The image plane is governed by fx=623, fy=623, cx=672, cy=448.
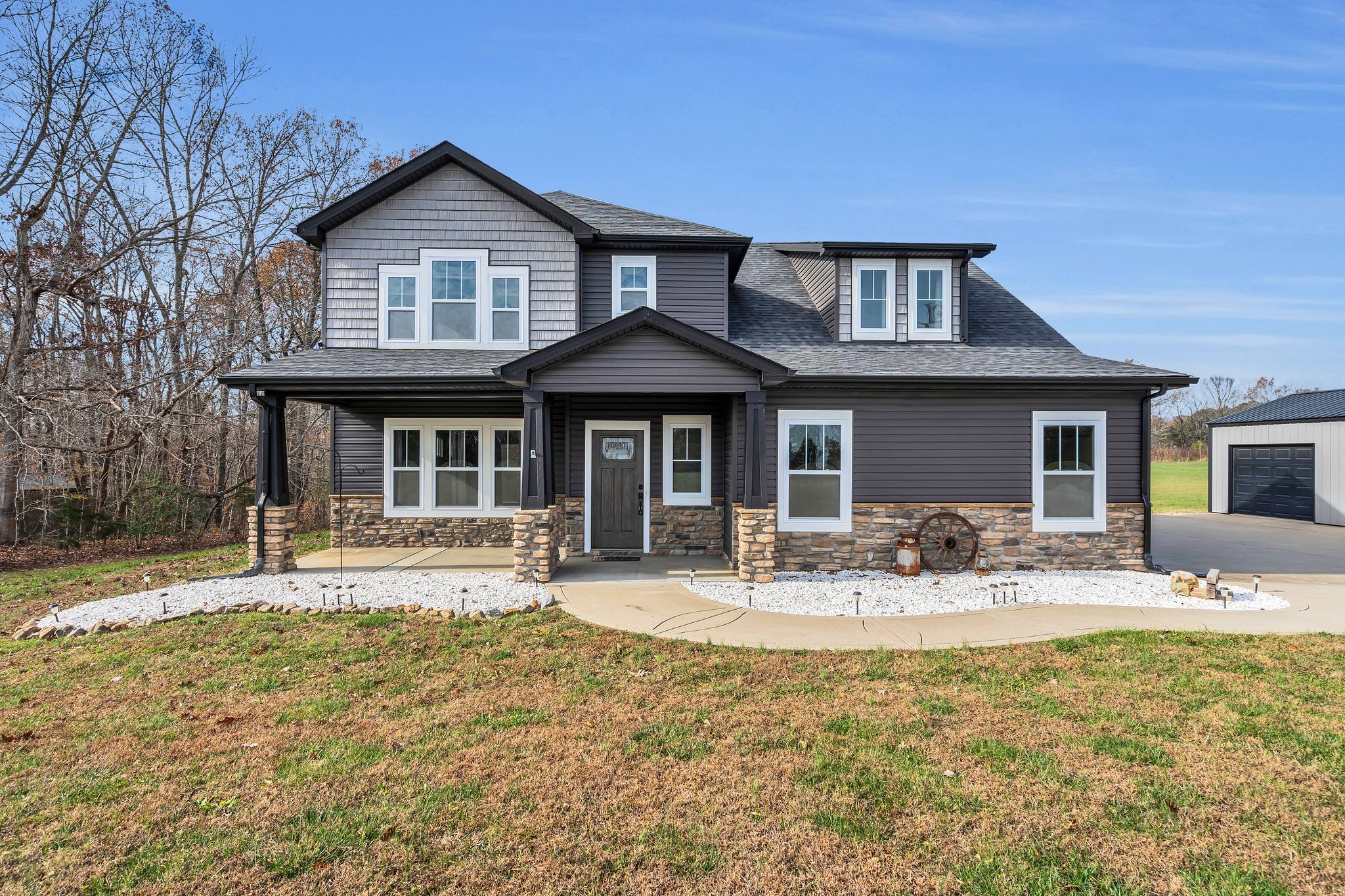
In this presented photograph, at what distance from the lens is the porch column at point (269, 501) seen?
9.41 meters

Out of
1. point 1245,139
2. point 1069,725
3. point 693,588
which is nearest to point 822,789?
point 1069,725

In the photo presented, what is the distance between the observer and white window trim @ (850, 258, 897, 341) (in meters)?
10.9

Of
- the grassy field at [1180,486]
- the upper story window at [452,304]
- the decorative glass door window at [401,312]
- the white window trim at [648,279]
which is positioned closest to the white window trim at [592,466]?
the upper story window at [452,304]

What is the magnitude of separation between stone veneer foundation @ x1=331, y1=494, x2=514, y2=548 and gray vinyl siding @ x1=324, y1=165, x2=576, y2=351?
312 cm

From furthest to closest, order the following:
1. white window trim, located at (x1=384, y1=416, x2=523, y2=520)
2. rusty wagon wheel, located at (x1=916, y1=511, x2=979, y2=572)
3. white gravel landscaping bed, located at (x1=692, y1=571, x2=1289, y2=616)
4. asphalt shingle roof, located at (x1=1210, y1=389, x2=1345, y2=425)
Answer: asphalt shingle roof, located at (x1=1210, y1=389, x2=1345, y2=425) < white window trim, located at (x1=384, y1=416, x2=523, y2=520) < rusty wagon wheel, located at (x1=916, y1=511, x2=979, y2=572) < white gravel landscaping bed, located at (x1=692, y1=571, x2=1289, y2=616)

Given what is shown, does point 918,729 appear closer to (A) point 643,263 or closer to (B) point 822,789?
(B) point 822,789

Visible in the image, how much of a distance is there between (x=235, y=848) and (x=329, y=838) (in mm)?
411

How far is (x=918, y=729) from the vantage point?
4.25m

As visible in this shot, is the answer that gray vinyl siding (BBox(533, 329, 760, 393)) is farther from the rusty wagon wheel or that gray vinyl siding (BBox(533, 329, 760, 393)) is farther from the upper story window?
the rusty wagon wheel

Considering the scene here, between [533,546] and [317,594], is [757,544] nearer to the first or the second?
[533,546]

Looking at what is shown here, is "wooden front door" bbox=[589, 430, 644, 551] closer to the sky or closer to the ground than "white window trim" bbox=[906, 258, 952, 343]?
closer to the ground

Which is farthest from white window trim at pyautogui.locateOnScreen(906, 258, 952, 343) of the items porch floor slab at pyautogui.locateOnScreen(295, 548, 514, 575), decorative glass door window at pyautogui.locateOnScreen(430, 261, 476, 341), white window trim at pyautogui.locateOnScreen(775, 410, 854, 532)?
porch floor slab at pyautogui.locateOnScreen(295, 548, 514, 575)

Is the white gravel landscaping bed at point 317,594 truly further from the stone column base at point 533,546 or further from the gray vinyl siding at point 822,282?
the gray vinyl siding at point 822,282

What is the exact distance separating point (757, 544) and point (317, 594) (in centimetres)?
593
